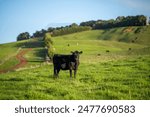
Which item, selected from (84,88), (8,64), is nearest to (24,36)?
(8,64)

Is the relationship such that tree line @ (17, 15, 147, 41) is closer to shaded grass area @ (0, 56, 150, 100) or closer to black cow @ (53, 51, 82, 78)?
black cow @ (53, 51, 82, 78)

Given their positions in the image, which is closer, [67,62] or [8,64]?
[67,62]

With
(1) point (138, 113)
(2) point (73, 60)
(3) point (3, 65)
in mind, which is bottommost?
(3) point (3, 65)

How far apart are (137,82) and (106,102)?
386 centimetres

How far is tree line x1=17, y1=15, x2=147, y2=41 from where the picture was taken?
75.0m

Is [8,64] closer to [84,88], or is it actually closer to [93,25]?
[84,88]

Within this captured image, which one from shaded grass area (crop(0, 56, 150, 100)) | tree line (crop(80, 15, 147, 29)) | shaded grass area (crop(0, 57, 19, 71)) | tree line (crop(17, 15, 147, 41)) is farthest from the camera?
tree line (crop(17, 15, 147, 41))

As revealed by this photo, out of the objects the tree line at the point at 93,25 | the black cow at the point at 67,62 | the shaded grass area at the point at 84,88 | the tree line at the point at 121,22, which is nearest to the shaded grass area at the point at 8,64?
the tree line at the point at 93,25

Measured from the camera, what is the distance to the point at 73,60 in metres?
16.2

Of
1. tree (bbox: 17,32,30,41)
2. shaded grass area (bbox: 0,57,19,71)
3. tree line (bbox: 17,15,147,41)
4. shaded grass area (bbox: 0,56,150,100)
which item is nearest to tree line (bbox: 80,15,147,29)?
tree line (bbox: 17,15,147,41)

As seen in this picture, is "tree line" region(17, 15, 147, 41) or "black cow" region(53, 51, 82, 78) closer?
"black cow" region(53, 51, 82, 78)

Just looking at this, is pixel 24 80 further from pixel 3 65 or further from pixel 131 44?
pixel 131 44

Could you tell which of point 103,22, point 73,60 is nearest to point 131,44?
point 103,22

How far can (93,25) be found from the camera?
3716 inches
